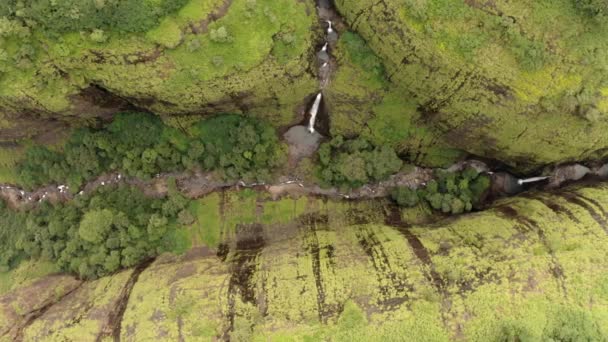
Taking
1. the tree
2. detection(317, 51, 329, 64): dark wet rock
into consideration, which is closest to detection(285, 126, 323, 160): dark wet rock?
detection(317, 51, 329, 64): dark wet rock

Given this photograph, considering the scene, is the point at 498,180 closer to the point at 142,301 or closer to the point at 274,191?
the point at 274,191

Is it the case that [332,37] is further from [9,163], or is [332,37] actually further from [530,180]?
[9,163]

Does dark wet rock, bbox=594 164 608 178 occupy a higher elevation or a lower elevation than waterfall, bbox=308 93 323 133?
lower

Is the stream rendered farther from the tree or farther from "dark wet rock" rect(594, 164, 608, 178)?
the tree

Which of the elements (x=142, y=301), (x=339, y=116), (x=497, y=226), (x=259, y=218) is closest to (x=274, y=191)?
(x=259, y=218)

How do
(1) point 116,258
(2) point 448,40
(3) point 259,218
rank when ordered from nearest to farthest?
(2) point 448,40
(1) point 116,258
(3) point 259,218

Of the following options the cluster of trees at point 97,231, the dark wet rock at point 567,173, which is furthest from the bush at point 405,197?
the cluster of trees at point 97,231
